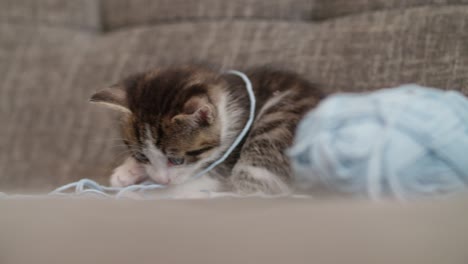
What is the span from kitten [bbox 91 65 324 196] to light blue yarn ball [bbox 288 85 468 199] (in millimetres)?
244

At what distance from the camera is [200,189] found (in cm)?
99

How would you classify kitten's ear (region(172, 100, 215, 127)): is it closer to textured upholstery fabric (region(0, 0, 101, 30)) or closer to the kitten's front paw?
the kitten's front paw

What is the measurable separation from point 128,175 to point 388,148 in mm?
630

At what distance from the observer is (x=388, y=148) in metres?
0.65

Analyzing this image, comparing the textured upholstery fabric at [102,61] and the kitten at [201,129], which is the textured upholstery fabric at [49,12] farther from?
the kitten at [201,129]

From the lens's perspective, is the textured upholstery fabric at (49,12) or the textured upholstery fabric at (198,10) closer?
the textured upholstery fabric at (198,10)

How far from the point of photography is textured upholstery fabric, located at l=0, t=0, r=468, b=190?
133 cm

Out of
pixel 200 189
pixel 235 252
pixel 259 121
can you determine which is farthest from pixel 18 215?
pixel 259 121

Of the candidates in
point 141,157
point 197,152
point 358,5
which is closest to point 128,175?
point 141,157

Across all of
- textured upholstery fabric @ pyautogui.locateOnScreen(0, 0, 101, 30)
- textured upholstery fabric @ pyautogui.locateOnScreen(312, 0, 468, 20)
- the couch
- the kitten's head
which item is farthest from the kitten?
textured upholstery fabric @ pyautogui.locateOnScreen(0, 0, 101, 30)

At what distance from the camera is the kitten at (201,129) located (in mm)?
978

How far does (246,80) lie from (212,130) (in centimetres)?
18

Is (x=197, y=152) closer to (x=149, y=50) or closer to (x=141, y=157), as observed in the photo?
(x=141, y=157)

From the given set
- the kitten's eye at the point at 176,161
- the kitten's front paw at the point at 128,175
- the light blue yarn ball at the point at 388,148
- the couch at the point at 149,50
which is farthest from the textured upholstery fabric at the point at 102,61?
the light blue yarn ball at the point at 388,148
